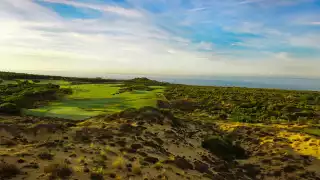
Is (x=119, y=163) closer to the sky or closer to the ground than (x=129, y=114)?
closer to the ground

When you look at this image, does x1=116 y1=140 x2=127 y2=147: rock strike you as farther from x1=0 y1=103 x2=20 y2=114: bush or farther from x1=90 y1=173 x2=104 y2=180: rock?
x1=0 y1=103 x2=20 y2=114: bush

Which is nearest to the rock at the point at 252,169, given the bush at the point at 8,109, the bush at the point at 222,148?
the bush at the point at 222,148

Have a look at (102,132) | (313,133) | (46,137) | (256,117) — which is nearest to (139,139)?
(102,132)

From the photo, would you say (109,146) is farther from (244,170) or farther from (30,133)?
(244,170)

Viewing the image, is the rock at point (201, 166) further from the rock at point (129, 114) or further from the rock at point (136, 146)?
the rock at point (129, 114)

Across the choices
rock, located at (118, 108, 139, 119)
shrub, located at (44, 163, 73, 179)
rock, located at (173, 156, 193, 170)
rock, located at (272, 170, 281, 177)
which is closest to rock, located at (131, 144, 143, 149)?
rock, located at (173, 156, 193, 170)

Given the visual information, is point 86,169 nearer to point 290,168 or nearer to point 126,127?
point 126,127

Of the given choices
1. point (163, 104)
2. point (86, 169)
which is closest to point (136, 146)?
point (86, 169)

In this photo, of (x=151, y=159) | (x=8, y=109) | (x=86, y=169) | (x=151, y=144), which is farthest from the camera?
(x=8, y=109)
